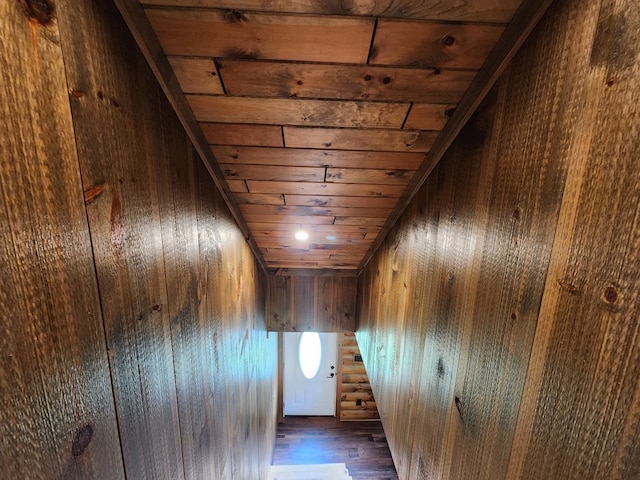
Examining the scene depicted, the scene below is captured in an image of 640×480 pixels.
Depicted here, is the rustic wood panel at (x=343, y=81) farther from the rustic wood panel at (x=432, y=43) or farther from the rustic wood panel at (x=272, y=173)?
the rustic wood panel at (x=272, y=173)

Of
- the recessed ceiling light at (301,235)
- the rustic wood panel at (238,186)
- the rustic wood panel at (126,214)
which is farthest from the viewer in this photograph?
the recessed ceiling light at (301,235)

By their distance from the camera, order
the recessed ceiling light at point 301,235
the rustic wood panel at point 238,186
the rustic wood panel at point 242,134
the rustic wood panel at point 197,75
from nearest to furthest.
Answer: the rustic wood panel at point 197,75 < the rustic wood panel at point 242,134 < the rustic wood panel at point 238,186 < the recessed ceiling light at point 301,235

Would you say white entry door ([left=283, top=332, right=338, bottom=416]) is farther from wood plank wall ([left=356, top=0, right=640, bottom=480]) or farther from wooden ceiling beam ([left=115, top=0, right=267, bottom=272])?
wooden ceiling beam ([left=115, top=0, right=267, bottom=272])

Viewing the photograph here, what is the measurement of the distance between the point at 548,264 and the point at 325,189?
1.00m

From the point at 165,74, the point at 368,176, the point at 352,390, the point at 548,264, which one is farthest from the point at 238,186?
the point at 352,390

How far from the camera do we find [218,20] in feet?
2.42

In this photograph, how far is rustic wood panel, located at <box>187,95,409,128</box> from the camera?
0.99 m

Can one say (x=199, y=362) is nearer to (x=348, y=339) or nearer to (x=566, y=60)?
(x=566, y=60)

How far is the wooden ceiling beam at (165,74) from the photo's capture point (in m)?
0.69

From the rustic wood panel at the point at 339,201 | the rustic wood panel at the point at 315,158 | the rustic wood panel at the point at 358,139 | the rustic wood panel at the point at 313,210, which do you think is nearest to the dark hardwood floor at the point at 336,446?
the rustic wood panel at the point at 313,210


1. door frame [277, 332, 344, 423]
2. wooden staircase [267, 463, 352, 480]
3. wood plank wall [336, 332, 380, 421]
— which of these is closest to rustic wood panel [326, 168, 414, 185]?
wooden staircase [267, 463, 352, 480]

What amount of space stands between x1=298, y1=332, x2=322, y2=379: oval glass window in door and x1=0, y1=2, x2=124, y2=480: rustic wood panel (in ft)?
16.5

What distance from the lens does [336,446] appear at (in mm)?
5004

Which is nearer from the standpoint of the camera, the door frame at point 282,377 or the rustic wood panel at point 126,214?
the rustic wood panel at point 126,214
